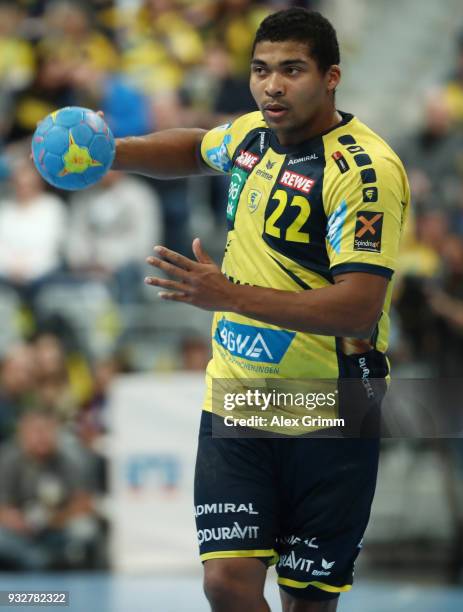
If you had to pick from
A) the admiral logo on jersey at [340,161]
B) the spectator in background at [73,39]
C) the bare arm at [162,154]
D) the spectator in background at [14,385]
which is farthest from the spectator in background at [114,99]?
the admiral logo on jersey at [340,161]

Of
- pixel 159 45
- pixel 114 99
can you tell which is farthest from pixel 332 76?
pixel 159 45

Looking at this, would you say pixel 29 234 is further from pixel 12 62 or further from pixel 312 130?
pixel 312 130

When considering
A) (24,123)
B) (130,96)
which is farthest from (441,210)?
(24,123)

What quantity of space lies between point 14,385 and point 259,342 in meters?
4.99

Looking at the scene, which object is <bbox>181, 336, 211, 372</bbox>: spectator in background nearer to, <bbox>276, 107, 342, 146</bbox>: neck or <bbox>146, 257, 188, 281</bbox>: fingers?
<bbox>276, 107, 342, 146</bbox>: neck

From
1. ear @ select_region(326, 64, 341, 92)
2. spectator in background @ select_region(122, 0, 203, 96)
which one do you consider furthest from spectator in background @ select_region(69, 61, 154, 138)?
ear @ select_region(326, 64, 341, 92)

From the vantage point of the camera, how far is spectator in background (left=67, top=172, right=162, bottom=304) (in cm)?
984

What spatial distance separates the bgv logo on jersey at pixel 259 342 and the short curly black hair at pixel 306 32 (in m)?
1.02

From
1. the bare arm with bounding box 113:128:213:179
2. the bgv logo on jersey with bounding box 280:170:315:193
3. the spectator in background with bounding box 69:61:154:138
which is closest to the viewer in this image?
the bgv logo on jersey with bounding box 280:170:315:193

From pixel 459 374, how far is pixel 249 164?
4752 millimetres

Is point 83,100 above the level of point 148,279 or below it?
above

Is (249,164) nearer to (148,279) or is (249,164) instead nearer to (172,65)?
(148,279)

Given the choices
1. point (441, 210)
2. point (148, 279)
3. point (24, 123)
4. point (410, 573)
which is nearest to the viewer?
point (148, 279)

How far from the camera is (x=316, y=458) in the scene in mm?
4340
